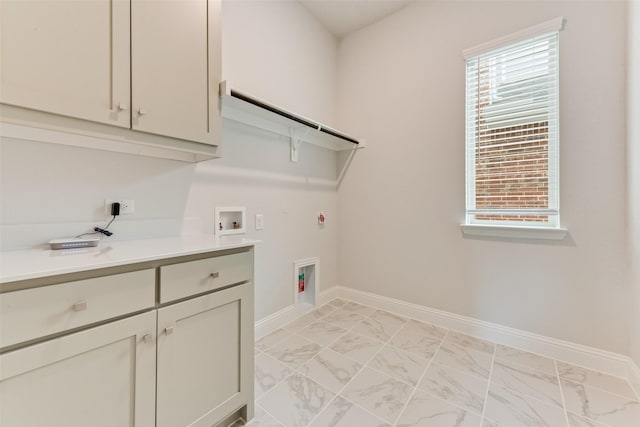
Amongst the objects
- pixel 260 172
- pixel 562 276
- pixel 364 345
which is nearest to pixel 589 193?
pixel 562 276

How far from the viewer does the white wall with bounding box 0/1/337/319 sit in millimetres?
1158

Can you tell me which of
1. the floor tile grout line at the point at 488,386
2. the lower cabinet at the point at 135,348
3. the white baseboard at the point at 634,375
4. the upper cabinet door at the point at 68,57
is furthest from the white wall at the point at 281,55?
the white baseboard at the point at 634,375

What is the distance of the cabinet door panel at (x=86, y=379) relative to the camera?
28.7 inches

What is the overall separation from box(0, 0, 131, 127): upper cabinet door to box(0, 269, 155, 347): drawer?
2.07 feet

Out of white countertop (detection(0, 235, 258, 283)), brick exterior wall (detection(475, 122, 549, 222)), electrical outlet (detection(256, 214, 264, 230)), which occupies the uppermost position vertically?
brick exterior wall (detection(475, 122, 549, 222))

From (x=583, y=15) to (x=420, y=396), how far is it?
263cm

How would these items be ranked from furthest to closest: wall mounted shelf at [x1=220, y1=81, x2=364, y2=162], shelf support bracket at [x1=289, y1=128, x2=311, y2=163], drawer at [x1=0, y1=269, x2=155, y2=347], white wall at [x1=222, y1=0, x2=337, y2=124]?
shelf support bracket at [x1=289, y1=128, x2=311, y2=163], white wall at [x1=222, y1=0, x2=337, y2=124], wall mounted shelf at [x1=220, y1=81, x2=364, y2=162], drawer at [x1=0, y1=269, x2=155, y2=347]

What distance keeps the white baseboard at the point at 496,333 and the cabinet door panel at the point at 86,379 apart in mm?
1154

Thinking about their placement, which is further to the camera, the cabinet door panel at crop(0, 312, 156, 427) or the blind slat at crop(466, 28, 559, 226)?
the blind slat at crop(466, 28, 559, 226)

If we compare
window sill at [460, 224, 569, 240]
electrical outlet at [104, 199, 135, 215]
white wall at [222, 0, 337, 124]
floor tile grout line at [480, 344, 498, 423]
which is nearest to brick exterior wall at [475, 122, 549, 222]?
window sill at [460, 224, 569, 240]

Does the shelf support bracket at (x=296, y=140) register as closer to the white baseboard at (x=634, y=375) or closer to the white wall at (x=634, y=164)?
the white wall at (x=634, y=164)

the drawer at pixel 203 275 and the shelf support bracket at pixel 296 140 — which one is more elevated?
the shelf support bracket at pixel 296 140

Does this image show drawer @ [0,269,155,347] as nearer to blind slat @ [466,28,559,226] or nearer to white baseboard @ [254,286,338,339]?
white baseboard @ [254,286,338,339]

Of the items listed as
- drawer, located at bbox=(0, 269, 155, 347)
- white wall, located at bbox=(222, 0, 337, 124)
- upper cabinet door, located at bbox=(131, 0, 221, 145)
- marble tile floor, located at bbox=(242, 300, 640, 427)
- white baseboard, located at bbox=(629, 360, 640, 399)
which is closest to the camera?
drawer, located at bbox=(0, 269, 155, 347)
